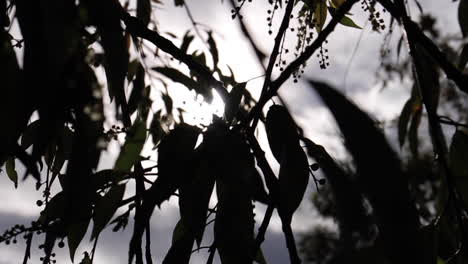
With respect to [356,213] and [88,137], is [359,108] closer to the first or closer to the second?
[356,213]

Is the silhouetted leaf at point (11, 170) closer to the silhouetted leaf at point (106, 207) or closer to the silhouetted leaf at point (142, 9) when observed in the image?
the silhouetted leaf at point (106, 207)

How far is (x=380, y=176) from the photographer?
22cm

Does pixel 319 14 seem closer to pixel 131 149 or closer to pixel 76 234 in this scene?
pixel 131 149

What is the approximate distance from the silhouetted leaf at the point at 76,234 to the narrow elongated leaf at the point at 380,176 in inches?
27.4

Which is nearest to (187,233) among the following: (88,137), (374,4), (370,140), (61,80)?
(88,137)

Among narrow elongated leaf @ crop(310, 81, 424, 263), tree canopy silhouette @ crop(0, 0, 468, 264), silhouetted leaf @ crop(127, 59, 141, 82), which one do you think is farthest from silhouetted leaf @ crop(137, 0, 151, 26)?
narrow elongated leaf @ crop(310, 81, 424, 263)

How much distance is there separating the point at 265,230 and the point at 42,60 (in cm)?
37

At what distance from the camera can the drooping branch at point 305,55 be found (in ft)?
1.72

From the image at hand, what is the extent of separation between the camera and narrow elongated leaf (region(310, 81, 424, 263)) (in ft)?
0.73

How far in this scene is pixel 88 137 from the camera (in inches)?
18.1

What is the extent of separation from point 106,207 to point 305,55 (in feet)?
1.45

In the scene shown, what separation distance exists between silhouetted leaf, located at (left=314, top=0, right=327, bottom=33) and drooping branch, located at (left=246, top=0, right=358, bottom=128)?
414 millimetres

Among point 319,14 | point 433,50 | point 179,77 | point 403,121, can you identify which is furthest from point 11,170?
point 403,121

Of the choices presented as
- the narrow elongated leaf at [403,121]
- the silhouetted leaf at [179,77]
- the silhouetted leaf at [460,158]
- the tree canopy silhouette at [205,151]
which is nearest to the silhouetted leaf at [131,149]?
the tree canopy silhouette at [205,151]
